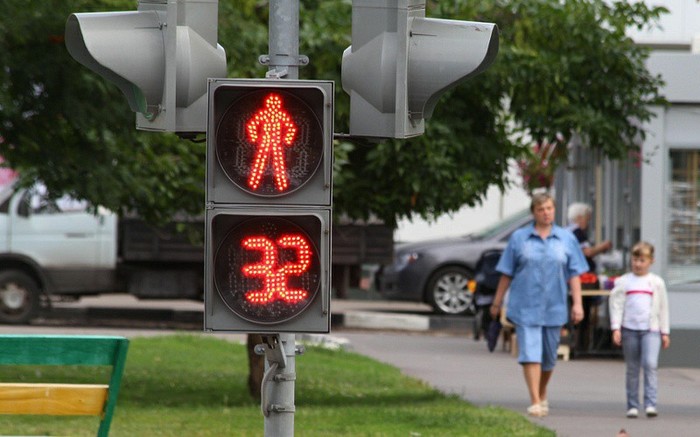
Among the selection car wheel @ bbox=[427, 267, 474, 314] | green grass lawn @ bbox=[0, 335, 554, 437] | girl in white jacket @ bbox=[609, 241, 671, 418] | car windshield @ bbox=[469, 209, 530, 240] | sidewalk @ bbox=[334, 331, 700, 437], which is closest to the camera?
green grass lawn @ bbox=[0, 335, 554, 437]

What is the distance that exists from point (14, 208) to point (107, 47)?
58.8ft

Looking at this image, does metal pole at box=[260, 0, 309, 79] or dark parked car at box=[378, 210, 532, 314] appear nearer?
metal pole at box=[260, 0, 309, 79]

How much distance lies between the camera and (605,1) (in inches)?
478

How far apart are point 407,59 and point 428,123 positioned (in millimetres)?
6029

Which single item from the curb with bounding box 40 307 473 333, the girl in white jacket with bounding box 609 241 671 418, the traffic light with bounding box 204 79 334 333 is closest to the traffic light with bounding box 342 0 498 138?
the traffic light with bounding box 204 79 334 333

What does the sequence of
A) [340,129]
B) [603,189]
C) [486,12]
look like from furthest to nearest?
[603,189] → [486,12] → [340,129]

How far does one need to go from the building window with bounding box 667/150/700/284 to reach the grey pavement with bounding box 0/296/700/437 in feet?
4.51

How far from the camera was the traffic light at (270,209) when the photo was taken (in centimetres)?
477

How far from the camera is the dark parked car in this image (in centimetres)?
2436

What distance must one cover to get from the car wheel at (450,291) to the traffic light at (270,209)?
19611mm

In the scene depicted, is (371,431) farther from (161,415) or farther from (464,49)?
Answer: (464,49)

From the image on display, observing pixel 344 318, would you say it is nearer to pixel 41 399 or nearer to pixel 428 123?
pixel 428 123

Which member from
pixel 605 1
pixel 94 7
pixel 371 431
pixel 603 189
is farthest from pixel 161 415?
pixel 603 189

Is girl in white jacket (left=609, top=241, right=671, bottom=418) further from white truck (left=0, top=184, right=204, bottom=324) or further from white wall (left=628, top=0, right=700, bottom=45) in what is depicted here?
white wall (left=628, top=0, right=700, bottom=45)
